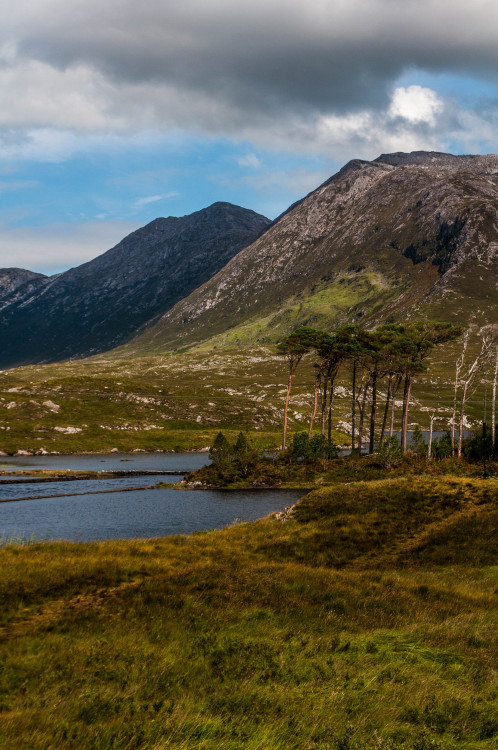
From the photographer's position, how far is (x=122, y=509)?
58.5 m

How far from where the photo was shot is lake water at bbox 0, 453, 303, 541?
47.3m

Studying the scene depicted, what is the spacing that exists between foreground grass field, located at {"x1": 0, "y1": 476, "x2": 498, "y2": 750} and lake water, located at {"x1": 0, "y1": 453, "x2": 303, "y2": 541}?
2593cm

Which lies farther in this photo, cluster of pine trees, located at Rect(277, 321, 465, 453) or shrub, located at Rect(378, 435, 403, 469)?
cluster of pine trees, located at Rect(277, 321, 465, 453)

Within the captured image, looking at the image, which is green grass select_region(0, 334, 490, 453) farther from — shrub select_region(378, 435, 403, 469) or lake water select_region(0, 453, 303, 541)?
shrub select_region(378, 435, 403, 469)

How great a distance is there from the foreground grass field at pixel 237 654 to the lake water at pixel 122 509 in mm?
25928

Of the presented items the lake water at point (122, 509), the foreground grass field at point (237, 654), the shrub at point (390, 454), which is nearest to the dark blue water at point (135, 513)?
the lake water at point (122, 509)

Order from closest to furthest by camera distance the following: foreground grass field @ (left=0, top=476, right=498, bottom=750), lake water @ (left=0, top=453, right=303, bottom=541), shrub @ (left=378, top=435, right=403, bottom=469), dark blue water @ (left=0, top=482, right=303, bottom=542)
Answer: foreground grass field @ (left=0, top=476, right=498, bottom=750)
dark blue water @ (left=0, top=482, right=303, bottom=542)
lake water @ (left=0, top=453, right=303, bottom=541)
shrub @ (left=378, top=435, right=403, bottom=469)

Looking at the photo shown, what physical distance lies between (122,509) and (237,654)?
51903 millimetres

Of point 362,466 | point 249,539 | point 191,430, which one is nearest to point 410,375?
point 362,466

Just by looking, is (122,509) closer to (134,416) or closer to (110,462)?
(110,462)

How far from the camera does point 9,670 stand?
912 cm

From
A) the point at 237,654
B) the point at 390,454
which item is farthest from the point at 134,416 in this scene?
the point at 237,654

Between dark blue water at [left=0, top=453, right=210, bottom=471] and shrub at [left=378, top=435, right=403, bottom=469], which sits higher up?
shrub at [left=378, top=435, right=403, bottom=469]

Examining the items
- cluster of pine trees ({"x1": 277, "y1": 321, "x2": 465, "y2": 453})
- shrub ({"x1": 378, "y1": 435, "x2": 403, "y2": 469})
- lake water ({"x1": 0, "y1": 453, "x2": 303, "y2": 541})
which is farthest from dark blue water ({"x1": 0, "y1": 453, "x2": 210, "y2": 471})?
shrub ({"x1": 378, "y1": 435, "x2": 403, "y2": 469})
